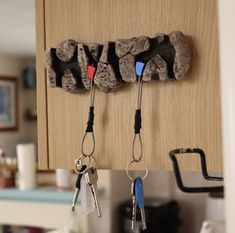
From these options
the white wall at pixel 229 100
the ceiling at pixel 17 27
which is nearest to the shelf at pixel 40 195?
the ceiling at pixel 17 27

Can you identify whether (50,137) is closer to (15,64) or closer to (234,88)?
(234,88)

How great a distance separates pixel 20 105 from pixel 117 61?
8.51 feet

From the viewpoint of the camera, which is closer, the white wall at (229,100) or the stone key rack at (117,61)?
the white wall at (229,100)

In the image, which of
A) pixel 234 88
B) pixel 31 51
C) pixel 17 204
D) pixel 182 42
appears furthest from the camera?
pixel 31 51

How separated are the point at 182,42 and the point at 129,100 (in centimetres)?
12

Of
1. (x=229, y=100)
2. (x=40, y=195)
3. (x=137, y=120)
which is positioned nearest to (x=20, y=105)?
(x=40, y=195)

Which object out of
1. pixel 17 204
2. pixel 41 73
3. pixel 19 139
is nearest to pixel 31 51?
pixel 19 139

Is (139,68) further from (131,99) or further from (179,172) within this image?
(179,172)

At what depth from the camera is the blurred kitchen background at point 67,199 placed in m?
2.18

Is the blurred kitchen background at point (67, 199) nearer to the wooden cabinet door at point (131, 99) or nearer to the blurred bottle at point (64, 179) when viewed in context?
the blurred bottle at point (64, 179)

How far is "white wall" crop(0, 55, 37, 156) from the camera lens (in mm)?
2988

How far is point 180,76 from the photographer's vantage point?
0.57m

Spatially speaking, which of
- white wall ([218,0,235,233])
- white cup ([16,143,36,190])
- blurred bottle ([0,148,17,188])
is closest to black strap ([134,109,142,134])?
white wall ([218,0,235,233])

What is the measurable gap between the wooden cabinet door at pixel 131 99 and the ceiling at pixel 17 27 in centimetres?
114
